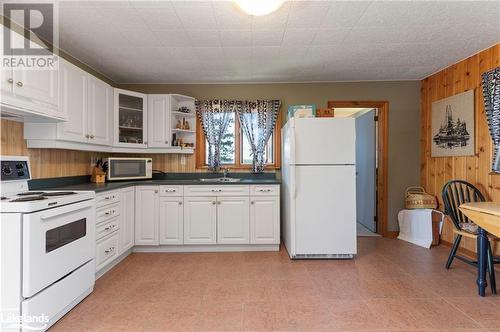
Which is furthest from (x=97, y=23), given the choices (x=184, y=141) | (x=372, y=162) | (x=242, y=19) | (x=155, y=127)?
A: (x=372, y=162)

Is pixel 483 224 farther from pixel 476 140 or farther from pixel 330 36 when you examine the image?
pixel 330 36

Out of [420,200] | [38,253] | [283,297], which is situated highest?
[420,200]

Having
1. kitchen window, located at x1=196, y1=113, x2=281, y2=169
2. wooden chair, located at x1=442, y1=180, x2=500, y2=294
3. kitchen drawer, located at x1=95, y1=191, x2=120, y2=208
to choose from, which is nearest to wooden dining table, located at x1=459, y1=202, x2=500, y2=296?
wooden chair, located at x1=442, y1=180, x2=500, y2=294

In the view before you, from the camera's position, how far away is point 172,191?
3.40m

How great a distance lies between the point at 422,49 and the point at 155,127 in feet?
11.1

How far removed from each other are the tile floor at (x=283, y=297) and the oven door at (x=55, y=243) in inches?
15.0

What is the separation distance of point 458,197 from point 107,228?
3895 millimetres

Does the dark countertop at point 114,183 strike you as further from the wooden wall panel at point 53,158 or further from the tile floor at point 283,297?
the tile floor at point 283,297

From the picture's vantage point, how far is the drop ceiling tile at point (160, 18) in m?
2.20

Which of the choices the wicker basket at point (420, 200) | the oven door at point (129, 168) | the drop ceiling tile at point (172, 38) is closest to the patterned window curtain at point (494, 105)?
the wicker basket at point (420, 200)

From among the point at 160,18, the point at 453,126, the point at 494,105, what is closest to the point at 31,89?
the point at 160,18

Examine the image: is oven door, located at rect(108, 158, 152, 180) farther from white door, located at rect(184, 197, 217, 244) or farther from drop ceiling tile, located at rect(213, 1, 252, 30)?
drop ceiling tile, located at rect(213, 1, 252, 30)

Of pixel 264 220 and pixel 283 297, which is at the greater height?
pixel 264 220

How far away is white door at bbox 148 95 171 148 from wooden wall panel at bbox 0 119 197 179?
373mm
